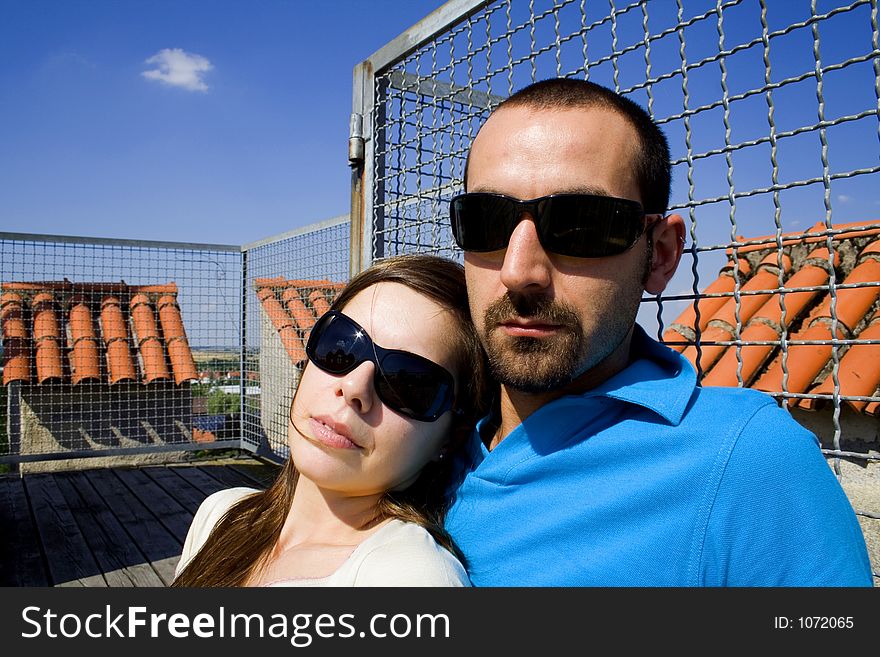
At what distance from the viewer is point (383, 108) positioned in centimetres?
256

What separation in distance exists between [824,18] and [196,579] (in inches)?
70.2

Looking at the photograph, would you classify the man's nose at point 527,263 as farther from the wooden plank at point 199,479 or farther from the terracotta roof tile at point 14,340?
the terracotta roof tile at point 14,340

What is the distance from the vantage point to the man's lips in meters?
1.24

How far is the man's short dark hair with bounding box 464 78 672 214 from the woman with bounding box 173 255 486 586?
0.44 m

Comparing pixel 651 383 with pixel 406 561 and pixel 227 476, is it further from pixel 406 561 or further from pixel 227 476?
pixel 227 476

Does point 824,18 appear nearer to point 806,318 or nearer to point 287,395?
point 806,318

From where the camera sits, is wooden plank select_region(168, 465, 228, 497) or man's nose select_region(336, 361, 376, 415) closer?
man's nose select_region(336, 361, 376, 415)

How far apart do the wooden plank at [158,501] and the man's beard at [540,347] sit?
3442 millimetres

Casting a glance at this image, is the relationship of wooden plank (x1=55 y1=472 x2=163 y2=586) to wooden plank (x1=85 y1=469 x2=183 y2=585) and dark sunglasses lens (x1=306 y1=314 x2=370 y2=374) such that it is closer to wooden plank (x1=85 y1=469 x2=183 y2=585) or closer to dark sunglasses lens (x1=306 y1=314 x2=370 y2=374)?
wooden plank (x1=85 y1=469 x2=183 y2=585)

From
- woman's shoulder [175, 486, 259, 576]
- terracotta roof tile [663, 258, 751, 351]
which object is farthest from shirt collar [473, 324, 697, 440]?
terracotta roof tile [663, 258, 751, 351]

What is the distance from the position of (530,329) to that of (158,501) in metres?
4.42

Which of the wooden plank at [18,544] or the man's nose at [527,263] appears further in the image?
the wooden plank at [18,544]

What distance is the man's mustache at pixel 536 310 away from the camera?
1.23 meters

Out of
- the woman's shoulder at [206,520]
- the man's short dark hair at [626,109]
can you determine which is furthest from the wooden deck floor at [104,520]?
the man's short dark hair at [626,109]
